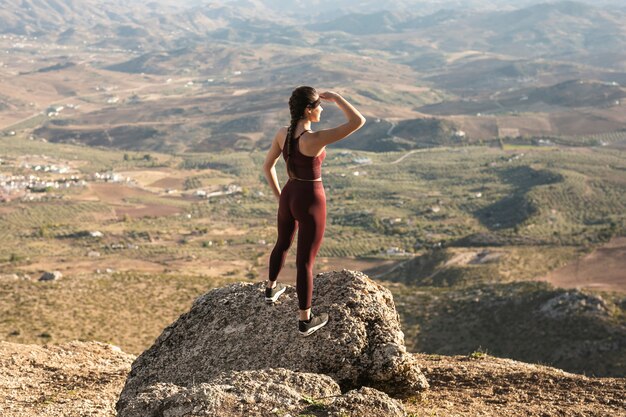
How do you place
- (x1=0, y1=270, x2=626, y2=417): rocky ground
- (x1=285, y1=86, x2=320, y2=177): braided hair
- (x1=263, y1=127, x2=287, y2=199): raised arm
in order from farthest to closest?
1. (x1=263, y1=127, x2=287, y2=199): raised arm
2. (x1=285, y1=86, x2=320, y2=177): braided hair
3. (x1=0, y1=270, x2=626, y2=417): rocky ground

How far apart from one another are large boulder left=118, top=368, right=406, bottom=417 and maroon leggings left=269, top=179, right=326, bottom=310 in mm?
1686

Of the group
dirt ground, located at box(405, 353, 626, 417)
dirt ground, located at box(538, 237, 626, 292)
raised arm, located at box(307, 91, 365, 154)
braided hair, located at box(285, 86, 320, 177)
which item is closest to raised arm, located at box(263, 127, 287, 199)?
braided hair, located at box(285, 86, 320, 177)

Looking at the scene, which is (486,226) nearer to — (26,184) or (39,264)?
(39,264)

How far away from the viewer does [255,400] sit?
913 centimetres

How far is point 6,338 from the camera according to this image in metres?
32.6

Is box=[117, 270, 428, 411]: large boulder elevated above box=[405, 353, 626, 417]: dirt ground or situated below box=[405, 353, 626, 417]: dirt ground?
above

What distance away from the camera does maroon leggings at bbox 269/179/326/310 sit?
34.7 feet

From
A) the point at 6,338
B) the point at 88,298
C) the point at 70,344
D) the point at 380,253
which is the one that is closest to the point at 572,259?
the point at 380,253

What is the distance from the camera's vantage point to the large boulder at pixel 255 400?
8.97m

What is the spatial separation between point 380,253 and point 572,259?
3279cm

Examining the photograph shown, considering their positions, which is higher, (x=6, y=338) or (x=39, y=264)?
(x=6, y=338)

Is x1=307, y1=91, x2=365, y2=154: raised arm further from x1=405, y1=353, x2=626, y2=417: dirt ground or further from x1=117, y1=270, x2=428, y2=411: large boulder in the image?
x1=405, y1=353, x2=626, y2=417: dirt ground

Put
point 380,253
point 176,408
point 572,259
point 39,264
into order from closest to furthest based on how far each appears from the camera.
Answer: point 176,408
point 572,259
point 39,264
point 380,253

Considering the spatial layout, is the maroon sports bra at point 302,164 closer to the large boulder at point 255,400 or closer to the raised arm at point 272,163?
the raised arm at point 272,163
